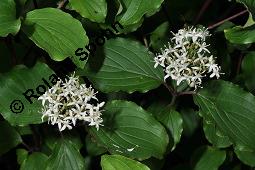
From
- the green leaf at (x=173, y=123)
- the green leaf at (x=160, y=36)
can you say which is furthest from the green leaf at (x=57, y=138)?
Answer: the green leaf at (x=160, y=36)

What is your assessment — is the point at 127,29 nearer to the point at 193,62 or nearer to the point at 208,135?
the point at 193,62

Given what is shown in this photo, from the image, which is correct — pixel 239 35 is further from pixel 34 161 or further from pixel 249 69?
pixel 34 161

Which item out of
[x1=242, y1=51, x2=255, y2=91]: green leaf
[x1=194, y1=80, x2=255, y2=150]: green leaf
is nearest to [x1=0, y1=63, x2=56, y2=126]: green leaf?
[x1=194, y1=80, x2=255, y2=150]: green leaf

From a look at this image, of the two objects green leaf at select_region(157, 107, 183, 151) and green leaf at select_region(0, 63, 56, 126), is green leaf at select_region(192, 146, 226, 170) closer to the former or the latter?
green leaf at select_region(157, 107, 183, 151)

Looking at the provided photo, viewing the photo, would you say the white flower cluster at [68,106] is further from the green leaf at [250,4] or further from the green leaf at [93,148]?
the green leaf at [250,4]

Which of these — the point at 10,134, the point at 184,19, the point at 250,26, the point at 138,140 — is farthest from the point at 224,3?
the point at 10,134

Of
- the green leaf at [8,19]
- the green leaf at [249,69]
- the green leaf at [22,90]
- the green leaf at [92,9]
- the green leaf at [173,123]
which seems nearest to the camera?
the green leaf at [8,19]
